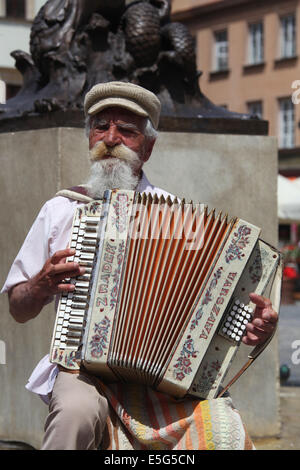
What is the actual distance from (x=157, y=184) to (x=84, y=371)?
6.96 ft

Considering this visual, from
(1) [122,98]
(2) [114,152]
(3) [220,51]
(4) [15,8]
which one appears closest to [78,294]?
(2) [114,152]

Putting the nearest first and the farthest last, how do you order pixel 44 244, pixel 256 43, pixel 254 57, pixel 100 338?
pixel 100 338 < pixel 44 244 < pixel 256 43 < pixel 254 57

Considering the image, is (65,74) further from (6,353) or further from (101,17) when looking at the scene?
(6,353)

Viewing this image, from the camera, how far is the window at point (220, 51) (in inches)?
1398

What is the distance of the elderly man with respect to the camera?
3.30 metres

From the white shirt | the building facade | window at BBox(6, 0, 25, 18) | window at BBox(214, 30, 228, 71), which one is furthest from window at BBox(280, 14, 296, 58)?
the white shirt

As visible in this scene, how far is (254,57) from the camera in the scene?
113 ft

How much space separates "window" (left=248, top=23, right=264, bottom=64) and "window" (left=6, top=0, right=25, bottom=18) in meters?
10.3

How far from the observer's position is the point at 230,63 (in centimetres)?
3506

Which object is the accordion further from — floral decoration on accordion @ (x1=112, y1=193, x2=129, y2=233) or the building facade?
the building facade

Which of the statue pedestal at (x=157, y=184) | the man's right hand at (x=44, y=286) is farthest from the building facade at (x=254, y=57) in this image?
the man's right hand at (x=44, y=286)

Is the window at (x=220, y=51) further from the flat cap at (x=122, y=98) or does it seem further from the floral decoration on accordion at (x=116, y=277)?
the floral decoration on accordion at (x=116, y=277)

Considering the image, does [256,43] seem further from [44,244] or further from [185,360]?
[185,360]
